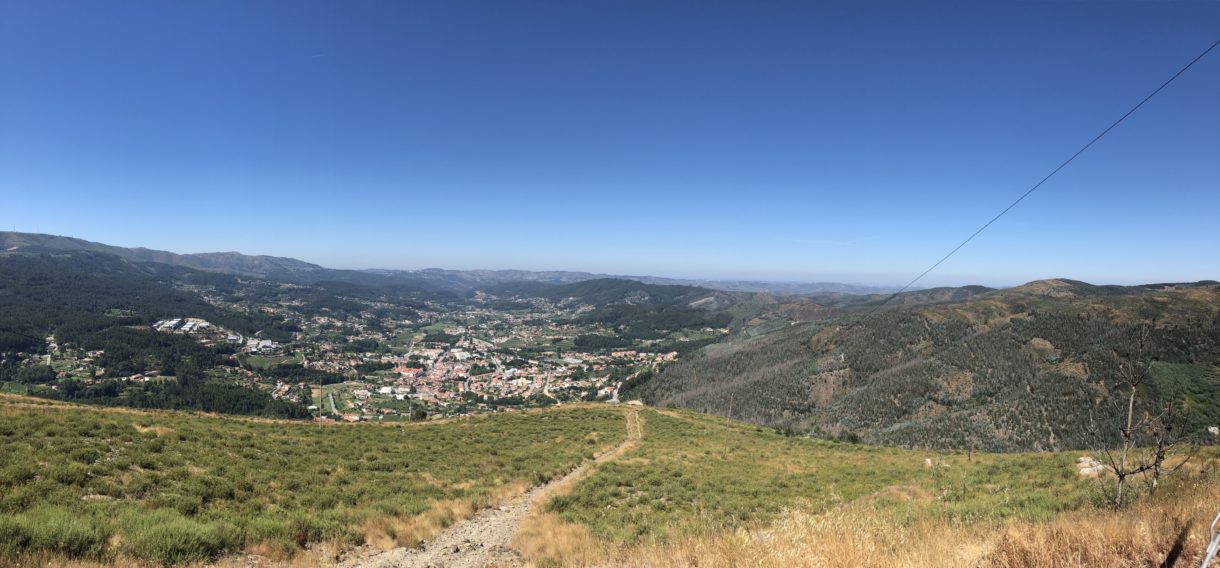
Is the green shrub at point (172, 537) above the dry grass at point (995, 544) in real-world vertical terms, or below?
below

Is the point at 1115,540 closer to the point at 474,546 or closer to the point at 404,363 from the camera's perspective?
the point at 474,546

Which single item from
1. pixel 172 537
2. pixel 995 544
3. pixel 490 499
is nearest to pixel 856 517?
pixel 995 544

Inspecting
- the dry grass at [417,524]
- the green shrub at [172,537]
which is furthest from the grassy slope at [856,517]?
the green shrub at [172,537]

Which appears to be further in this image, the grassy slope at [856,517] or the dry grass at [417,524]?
the dry grass at [417,524]

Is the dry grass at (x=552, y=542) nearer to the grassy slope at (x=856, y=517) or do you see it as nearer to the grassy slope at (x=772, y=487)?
the grassy slope at (x=856, y=517)

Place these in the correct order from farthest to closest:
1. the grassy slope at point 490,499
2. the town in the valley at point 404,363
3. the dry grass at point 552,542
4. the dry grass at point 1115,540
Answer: the town in the valley at point 404,363 → the dry grass at point 552,542 → the grassy slope at point 490,499 → the dry grass at point 1115,540

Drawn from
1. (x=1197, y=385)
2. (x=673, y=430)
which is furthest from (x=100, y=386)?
(x=1197, y=385)

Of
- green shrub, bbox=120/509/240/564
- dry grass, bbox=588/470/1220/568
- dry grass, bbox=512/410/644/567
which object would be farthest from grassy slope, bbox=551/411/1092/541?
green shrub, bbox=120/509/240/564
